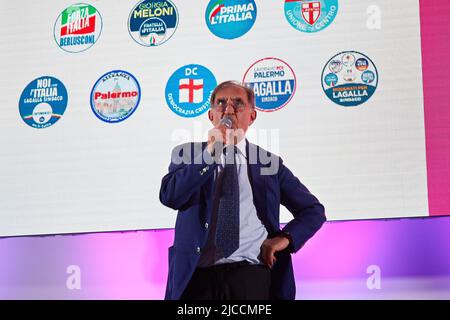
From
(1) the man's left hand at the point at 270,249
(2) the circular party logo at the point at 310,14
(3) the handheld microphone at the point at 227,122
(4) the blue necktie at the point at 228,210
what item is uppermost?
(2) the circular party logo at the point at 310,14

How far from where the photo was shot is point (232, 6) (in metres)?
3.04

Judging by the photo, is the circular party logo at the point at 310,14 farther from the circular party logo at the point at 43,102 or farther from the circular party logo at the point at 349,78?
the circular party logo at the point at 43,102

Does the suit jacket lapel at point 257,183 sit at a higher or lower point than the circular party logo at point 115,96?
lower

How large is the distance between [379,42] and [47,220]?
1435 mm

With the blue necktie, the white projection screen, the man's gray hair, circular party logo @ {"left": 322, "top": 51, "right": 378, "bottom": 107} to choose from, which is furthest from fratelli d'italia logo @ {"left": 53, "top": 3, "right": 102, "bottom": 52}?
Answer: circular party logo @ {"left": 322, "top": 51, "right": 378, "bottom": 107}

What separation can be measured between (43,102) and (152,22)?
0.55 meters

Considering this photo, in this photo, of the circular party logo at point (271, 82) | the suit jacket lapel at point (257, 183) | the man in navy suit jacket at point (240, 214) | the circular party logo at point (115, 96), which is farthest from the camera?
the circular party logo at point (115, 96)

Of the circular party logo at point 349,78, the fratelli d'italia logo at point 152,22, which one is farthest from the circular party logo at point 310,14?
the fratelli d'italia logo at point 152,22

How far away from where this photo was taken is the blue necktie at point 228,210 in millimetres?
2607

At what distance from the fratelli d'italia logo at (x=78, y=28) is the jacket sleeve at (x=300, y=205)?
3.22ft

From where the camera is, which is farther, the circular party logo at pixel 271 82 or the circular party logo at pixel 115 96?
the circular party logo at pixel 115 96

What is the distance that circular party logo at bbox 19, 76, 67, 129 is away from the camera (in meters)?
3.19
